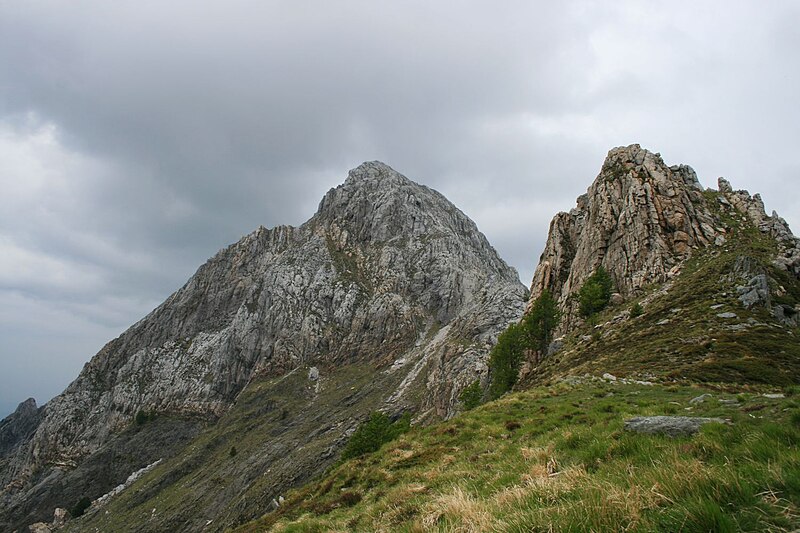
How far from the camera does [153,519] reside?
85.1 metres

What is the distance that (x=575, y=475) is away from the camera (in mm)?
7285

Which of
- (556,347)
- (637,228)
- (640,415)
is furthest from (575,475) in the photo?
(637,228)

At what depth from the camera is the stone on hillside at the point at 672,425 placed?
9273 mm

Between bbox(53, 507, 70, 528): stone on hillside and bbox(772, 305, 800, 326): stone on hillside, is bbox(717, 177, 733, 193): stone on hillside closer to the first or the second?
bbox(772, 305, 800, 326): stone on hillside

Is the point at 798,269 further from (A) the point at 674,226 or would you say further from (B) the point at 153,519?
(B) the point at 153,519

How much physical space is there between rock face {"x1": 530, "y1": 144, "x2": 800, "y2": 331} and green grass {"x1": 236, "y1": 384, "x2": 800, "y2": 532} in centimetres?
3527

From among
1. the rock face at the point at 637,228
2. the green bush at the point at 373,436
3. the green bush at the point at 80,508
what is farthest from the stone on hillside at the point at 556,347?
the green bush at the point at 80,508

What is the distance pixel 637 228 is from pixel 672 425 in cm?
5391

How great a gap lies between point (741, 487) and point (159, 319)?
8448 inches

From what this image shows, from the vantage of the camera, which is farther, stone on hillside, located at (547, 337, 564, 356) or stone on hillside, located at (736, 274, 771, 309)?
stone on hillside, located at (547, 337, 564, 356)

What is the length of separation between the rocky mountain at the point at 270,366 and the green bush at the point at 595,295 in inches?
1310

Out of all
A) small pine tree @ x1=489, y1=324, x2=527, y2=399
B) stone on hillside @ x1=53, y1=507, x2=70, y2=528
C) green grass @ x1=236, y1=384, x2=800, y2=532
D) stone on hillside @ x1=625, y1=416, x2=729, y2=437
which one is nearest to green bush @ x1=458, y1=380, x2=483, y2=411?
small pine tree @ x1=489, y1=324, x2=527, y2=399

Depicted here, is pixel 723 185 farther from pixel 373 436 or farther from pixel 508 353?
pixel 373 436

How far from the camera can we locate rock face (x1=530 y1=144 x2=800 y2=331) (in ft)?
165
